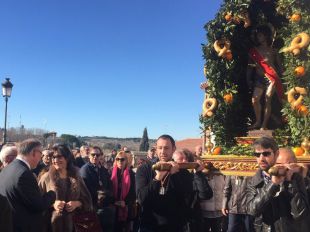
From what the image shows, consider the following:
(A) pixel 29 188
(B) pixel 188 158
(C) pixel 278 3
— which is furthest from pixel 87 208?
(C) pixel 278 3

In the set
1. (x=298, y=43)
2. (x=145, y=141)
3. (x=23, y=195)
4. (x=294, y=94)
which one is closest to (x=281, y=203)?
(x=23, y=195)

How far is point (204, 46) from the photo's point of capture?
7855mm

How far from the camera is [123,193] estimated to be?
746cm

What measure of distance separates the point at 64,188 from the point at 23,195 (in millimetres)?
970

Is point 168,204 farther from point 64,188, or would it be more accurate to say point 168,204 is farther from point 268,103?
point 268,103

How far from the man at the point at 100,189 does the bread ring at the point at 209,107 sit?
2.26m

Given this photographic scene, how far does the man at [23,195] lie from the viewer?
14.2 feet

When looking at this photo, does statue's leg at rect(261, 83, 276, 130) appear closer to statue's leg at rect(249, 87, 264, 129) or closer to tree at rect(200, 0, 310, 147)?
statue's leg at rect(249, 87, 264, 129)

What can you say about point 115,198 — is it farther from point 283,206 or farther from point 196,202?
point 283,206

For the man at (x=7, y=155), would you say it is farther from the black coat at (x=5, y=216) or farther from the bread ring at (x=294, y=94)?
the bread ring at (x=294, y=94)

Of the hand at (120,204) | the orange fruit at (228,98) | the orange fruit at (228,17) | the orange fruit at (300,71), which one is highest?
the orange fruit at (228,17)

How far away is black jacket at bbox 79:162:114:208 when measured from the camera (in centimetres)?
681

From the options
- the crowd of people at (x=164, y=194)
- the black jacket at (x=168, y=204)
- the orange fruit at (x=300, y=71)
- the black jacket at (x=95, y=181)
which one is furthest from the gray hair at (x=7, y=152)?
the orange fruit at (x=300, y=71)

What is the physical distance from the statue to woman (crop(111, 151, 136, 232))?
8.71 feet
